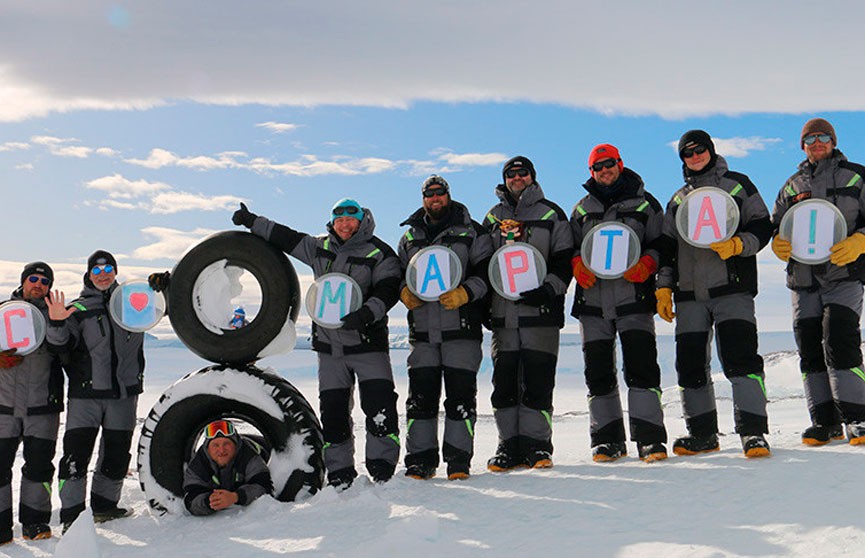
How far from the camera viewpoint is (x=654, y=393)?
18.1ft

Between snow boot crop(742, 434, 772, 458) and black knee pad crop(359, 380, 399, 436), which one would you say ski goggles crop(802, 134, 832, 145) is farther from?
black knee pad crop(359, 380, 399, 436)

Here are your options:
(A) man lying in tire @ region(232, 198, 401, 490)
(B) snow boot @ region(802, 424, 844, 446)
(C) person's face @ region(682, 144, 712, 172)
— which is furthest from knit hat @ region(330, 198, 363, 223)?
(B) snow boot @ region(802, 424, 844, 446)

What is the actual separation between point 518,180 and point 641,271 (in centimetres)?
127

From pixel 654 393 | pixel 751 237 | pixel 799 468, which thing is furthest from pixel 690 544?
pixel 751 237

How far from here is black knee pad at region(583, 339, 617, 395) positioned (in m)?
5.55

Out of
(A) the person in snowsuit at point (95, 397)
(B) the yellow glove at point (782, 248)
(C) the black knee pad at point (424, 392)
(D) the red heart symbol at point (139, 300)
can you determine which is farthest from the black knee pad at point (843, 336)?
(A) the person in snowsuit at point (95, 397)

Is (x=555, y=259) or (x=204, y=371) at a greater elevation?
(x=555, y=259)

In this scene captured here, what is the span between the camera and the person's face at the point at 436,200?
582cm

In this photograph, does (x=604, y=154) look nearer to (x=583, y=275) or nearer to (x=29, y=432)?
(x=583, y=275)

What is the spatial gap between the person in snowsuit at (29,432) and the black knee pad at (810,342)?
624cm

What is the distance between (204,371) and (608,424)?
3.23m

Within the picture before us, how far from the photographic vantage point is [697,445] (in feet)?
17.9

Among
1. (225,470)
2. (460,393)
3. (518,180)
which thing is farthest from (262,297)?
(518,180)

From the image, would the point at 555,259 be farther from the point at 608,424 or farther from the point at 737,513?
the point at 737,513
